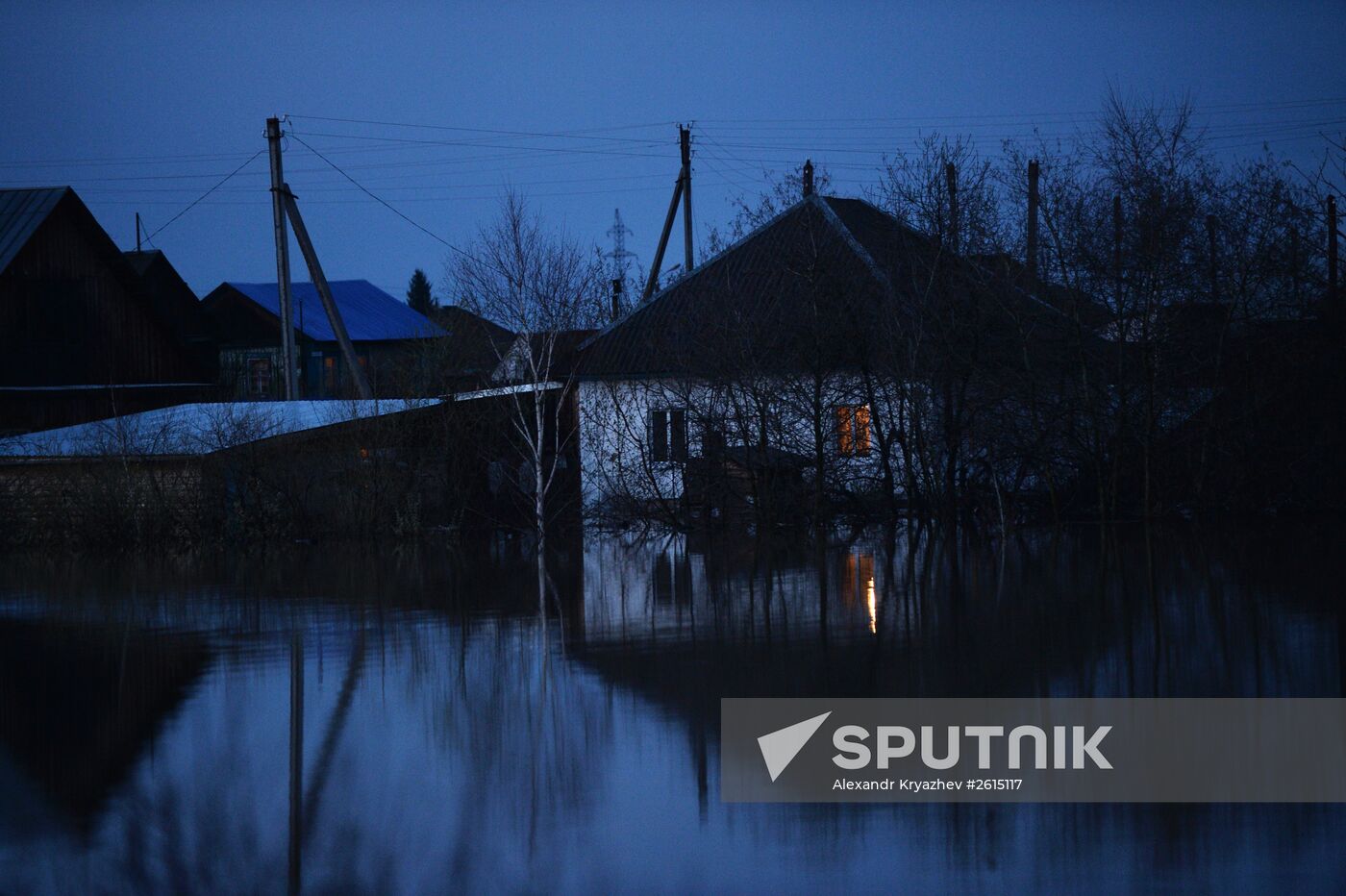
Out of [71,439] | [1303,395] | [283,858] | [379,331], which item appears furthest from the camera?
[379,331]

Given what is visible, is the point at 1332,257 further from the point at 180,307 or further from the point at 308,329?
the point at 308,329

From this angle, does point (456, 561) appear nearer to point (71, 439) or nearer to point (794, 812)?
point (71, 439)

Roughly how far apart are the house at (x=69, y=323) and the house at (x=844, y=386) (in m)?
15.5

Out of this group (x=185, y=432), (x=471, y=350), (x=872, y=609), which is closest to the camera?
(x=872, y=609)

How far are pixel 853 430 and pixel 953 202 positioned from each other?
447 centimetres

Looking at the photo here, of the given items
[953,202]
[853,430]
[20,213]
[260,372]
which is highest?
[20,213]

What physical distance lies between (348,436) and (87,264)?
590 inches

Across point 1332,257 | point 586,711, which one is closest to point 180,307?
point 1332,257

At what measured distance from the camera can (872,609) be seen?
43.6 ft

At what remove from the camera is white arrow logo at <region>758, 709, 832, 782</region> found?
24.8 feet

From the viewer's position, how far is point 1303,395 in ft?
74.8

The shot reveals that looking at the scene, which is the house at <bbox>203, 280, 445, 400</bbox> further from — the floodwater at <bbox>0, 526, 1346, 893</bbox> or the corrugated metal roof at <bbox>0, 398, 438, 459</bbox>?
the floodwater at <bbox>0, 526, 1346, 893</bbox>

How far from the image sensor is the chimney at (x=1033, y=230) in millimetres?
22977

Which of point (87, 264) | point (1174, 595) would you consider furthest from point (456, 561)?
point (87, 264)
